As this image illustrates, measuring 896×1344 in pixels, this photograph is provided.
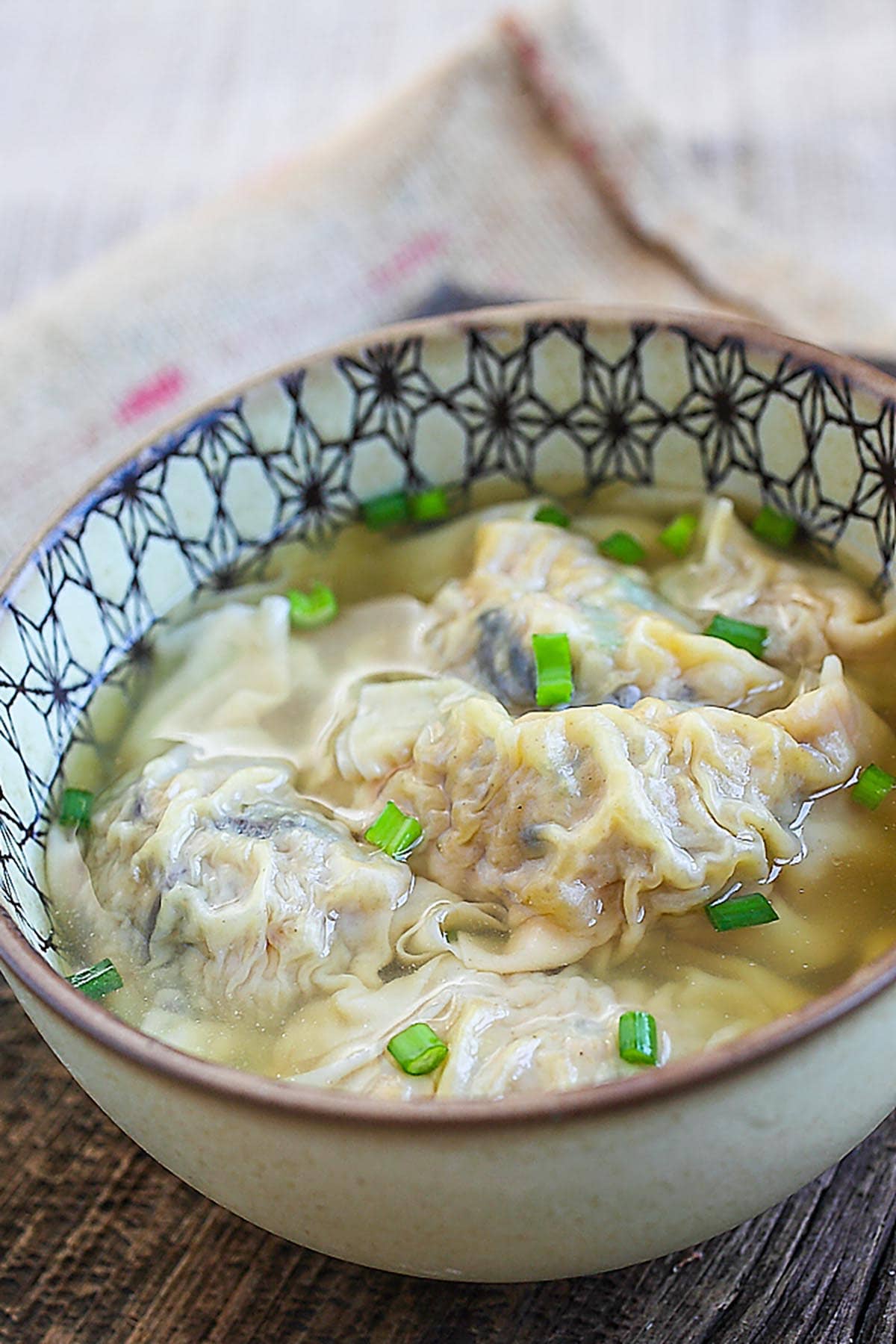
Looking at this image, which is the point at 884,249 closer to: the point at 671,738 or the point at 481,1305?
the point at 671,738

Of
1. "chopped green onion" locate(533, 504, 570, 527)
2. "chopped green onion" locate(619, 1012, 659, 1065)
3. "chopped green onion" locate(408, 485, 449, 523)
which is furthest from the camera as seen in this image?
"chopped green onion" locate(408, 485, 449, 523)

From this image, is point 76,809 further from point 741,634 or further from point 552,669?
point 741,634

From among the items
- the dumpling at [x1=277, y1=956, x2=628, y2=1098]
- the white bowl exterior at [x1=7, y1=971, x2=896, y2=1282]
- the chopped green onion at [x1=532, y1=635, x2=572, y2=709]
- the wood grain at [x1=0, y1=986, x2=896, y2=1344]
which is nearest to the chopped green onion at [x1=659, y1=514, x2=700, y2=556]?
the chopped green onion at [x1=532, y1=635, x2=572, y2=709]

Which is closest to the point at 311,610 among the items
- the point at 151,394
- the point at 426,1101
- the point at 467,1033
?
the point at 467,1033

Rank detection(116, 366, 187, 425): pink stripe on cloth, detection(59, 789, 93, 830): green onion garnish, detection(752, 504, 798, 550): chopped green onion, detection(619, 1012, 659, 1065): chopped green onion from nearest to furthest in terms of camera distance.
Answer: detection(619, 1012, 659, 1065): chopped green onion → detection(59, 789, 93, 830): green onion garnish → detection(752, 504, 798, 550): chopped green onion → detection(116, 366, 187, 425): pink stripe on cloth

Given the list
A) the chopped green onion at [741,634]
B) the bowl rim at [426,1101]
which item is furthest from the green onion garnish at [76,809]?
the chopped green onion at [741,634]

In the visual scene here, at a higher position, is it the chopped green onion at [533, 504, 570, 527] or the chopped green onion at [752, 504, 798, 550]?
the chopped green onion at [533, 504, 570, 527]

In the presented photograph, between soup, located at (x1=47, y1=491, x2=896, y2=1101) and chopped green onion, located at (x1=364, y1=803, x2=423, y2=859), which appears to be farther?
chopped green onion, located at (x1=364, y1=803, x2=423, y2=859)

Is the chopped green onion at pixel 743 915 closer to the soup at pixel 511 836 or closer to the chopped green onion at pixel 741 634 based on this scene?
the soup at pixel 511 836

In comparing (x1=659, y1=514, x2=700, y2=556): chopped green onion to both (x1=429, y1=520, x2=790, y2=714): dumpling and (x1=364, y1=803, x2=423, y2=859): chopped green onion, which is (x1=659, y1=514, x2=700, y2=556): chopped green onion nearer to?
(x1=429, y1=520, x2=790, y2=714): dumpling
